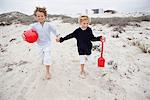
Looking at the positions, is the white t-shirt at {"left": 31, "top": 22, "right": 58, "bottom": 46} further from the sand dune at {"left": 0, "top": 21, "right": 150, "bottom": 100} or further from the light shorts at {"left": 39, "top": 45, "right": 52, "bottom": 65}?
the sand dune at {"left": 0, "top": 21, "right": 150, "bottom": 100}

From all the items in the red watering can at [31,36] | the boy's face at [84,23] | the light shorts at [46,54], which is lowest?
the light shorts at [46,54]

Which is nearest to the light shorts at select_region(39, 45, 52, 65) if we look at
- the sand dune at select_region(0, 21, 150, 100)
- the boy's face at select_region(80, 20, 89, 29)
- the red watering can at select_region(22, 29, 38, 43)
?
the red watering can at select_region(22, 29, 38, 43)

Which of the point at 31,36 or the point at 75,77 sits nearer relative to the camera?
the point at 31,36

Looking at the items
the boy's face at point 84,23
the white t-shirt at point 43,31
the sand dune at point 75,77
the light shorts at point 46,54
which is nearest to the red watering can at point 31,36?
the white t-shirt at point 43,31

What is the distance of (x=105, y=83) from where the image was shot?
19.2ft

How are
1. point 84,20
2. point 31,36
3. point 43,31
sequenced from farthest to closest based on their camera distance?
point 43,31, point 84,20, point 31,36

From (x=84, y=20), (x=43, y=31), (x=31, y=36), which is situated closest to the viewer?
(x=31, y=36)

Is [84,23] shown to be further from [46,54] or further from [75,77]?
[75,77]

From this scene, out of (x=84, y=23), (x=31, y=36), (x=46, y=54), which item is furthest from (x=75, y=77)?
(x=31, y=36)

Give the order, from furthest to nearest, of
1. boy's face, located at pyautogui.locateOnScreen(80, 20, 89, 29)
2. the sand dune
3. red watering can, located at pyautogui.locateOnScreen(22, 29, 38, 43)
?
boy's face, located at pyautogui.locateOnScreen(80, 20, 89, 29)
red watering can, located at pyautogui.locateOnScreen(22, 29, 38, 43)
the sand dune

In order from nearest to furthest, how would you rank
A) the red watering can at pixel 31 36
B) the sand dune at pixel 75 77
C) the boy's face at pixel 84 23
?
the sand dune at pixel 75 77 → the red watering can at pixel 31 36 → the boy's face at pixel 84 23

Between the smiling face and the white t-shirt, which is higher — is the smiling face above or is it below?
above

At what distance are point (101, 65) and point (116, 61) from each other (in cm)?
122

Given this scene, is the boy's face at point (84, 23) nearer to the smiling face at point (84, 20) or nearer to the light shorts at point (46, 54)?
the smiling face at point (84, 20)
